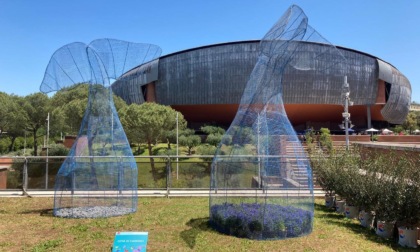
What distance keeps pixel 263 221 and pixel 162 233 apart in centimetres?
239

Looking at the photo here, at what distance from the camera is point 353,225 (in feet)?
32.3

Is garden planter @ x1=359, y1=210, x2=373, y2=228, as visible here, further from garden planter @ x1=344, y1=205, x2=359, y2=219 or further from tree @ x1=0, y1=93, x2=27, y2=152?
tree @ x1=0, y1=93, x2=27, y2=152

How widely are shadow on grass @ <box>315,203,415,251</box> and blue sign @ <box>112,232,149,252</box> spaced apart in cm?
532

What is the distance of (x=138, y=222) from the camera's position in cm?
965

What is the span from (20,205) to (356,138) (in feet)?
113

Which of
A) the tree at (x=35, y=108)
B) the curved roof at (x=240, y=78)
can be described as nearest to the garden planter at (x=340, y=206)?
the tree at (x=35, y=108)

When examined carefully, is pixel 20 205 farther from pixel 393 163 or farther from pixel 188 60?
pixel 188 60

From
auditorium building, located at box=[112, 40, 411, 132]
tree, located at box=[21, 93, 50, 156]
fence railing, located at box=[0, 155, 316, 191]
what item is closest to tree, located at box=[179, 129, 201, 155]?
tree, located at box=[21, 93, 50, 156]

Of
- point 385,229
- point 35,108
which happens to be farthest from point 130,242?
point 35,108

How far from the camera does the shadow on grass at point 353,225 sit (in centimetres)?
809

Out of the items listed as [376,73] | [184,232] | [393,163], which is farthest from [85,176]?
[376,73]

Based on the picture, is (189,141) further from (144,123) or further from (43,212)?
(43,212)

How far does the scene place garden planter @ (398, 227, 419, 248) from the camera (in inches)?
303

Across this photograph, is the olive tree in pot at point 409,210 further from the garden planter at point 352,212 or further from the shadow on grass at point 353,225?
the garden planter at point 352,212
